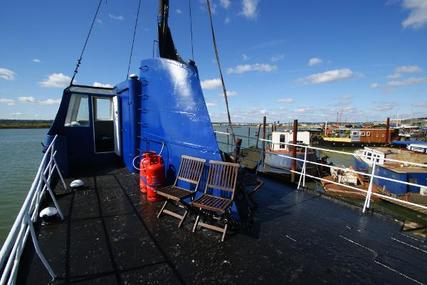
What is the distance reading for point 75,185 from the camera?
560 centimetres

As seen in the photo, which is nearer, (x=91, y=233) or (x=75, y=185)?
(x=91, y=233)

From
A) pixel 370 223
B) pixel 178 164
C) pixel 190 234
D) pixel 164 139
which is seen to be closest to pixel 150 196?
pixel 178 164

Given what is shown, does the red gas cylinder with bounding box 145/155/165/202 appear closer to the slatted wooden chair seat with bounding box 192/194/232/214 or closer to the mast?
the slatted wooden chair seat with bounding box 192/194/232/214

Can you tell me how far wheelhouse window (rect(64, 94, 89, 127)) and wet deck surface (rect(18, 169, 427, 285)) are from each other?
3.61 m

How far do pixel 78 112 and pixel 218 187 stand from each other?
593cm

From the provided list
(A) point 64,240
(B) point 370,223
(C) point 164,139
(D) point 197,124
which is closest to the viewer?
(A) point 64,240

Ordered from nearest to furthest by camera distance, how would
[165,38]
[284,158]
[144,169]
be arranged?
[144,169]
[165,38]
[284,158]

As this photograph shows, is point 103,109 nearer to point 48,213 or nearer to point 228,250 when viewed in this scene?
point 48,213

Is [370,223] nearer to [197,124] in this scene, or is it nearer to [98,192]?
[197,124]

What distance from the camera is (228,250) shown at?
3240 millimetres

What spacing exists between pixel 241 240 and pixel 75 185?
4.15m

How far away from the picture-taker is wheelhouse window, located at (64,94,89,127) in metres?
7.43

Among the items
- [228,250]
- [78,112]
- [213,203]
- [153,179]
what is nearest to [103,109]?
[78,112]

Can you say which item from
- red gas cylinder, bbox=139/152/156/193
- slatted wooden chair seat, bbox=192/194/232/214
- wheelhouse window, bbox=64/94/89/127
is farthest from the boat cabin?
slatted wooden chair seat, bbox=192/194/232/214
